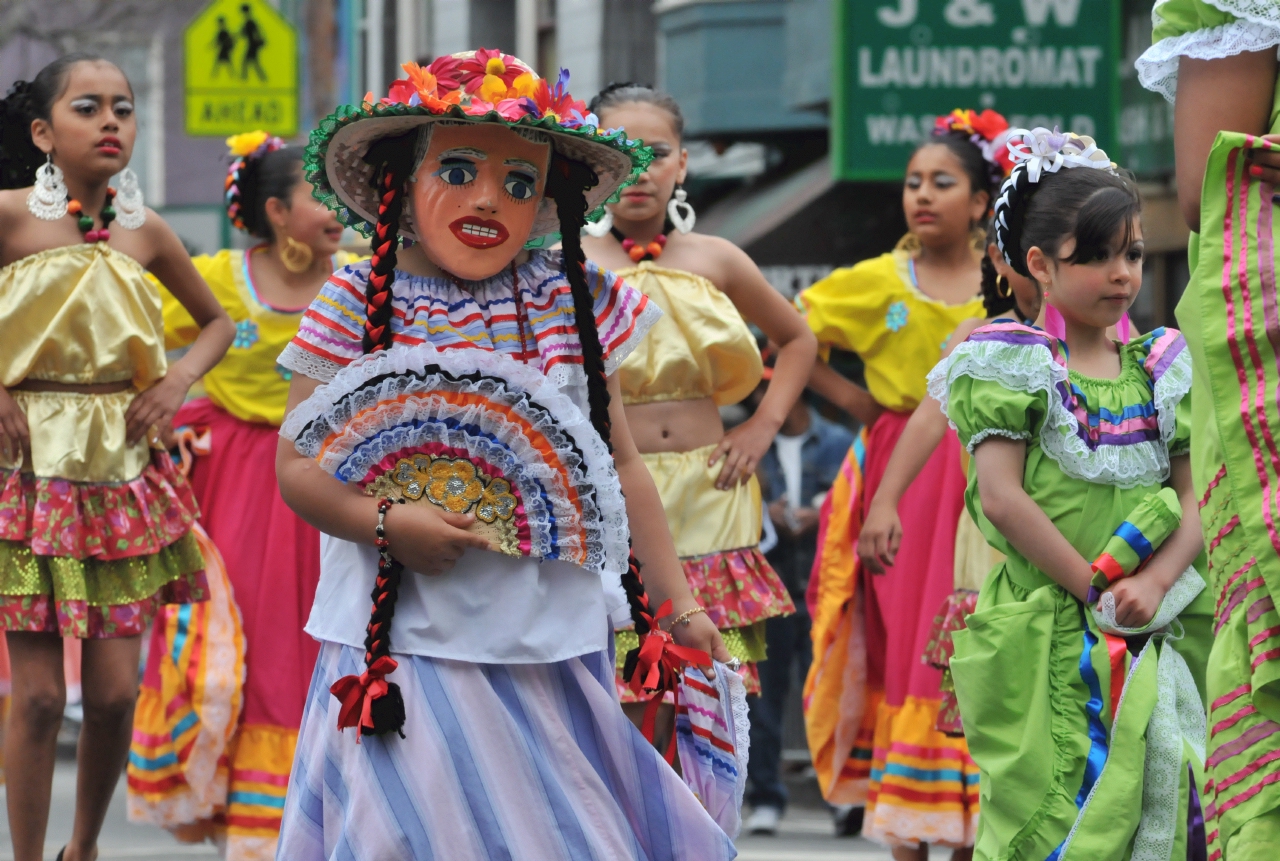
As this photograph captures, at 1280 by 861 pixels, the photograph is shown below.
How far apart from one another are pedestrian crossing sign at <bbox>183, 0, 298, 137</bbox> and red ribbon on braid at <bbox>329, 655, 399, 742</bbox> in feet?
32.5

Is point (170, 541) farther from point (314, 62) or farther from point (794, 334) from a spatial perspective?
point (314, 62)

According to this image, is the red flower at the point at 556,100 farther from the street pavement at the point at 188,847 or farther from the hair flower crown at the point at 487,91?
the street pavement at the point at 188,847

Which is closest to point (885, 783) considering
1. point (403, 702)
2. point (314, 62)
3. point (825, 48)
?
point (403, 702)

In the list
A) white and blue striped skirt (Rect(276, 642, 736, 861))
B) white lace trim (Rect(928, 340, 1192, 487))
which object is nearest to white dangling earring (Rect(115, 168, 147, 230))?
white and blue striped skirt (Rect(276, 642, 736, 861))

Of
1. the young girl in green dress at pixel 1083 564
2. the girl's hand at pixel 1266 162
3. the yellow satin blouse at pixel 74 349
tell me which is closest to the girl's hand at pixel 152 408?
the yellow satin blouse at pixel 74 349

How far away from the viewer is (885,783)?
6289mm

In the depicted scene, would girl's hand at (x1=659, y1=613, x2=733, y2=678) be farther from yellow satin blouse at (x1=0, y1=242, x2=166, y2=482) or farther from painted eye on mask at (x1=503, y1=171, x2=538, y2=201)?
yellow satin blouse at (x1=0, y1=242, x2=166, y2=482)

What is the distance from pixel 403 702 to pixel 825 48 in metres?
13.2

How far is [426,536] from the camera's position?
145 inches

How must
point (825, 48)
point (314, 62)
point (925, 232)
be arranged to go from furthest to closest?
1. point (314, 62)
2. point (825, 48)
3. point (925, 232)

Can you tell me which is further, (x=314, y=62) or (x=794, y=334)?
(x=314, y=62)

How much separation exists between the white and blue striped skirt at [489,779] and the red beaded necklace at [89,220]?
2211 millimetres

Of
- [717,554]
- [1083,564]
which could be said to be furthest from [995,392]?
[717,554]

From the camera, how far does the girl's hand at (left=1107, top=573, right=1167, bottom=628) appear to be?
4090 mm
